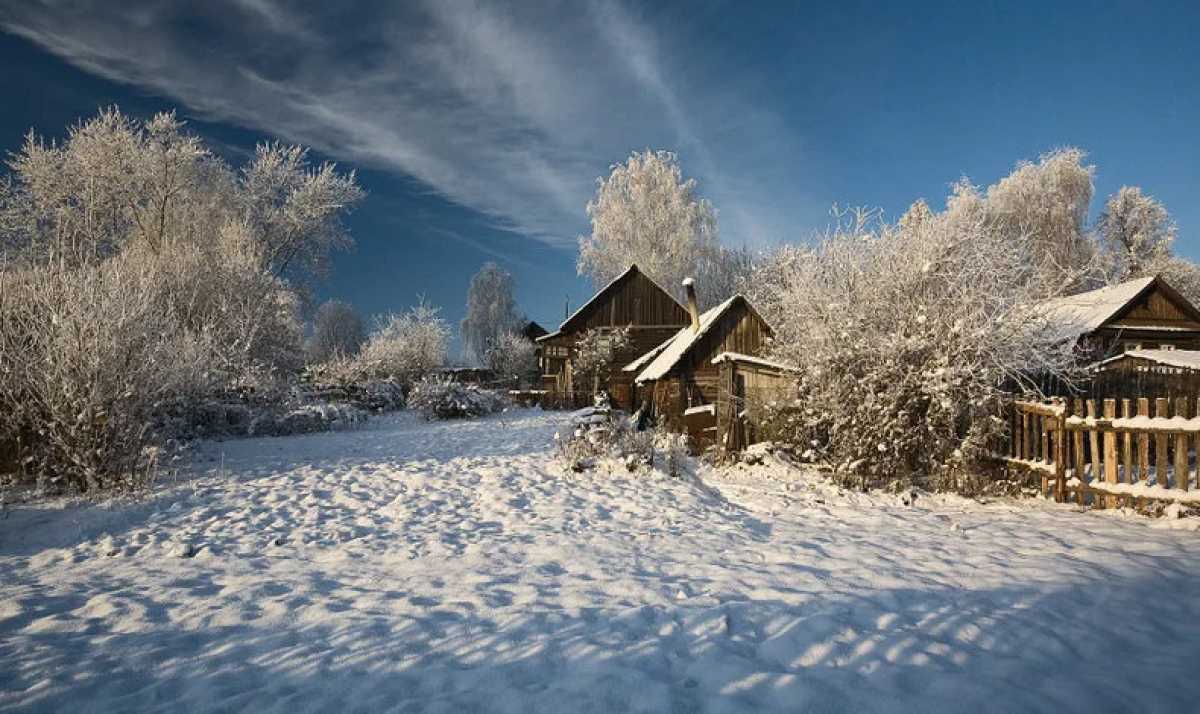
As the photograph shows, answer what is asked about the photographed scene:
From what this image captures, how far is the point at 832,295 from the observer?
9562 millimetres

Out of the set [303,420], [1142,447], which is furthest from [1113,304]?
[303,420]

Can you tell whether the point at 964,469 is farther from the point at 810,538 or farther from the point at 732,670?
the point at 732,670

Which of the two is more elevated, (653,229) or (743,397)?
(653,229)

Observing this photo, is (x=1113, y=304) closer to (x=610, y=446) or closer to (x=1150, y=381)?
(x=1150, y=381)

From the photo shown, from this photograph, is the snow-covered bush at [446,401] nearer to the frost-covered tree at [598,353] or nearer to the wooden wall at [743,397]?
the frost-covered tree at [598,353]

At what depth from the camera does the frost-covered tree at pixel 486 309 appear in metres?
52.5

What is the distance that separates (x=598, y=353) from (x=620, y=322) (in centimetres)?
203

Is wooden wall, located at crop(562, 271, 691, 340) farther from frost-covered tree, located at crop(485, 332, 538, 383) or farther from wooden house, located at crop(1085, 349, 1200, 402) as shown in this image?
wooden house, located at crop(1085, 349, 1200, 402)

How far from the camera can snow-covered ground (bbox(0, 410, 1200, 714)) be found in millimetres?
3225

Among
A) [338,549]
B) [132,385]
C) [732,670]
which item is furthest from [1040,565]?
[132,385]

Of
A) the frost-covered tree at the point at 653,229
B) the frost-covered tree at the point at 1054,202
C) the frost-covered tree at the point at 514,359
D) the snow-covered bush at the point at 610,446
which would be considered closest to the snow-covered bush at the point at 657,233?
the frost-covered tree at the point at 653,229

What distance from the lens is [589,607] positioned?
429 cm

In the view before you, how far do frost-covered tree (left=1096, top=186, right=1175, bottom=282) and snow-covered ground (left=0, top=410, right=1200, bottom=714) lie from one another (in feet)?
122

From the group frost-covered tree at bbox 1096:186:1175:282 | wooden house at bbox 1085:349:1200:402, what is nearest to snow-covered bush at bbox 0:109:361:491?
wooden house at bbox 1085:349:1200:402
